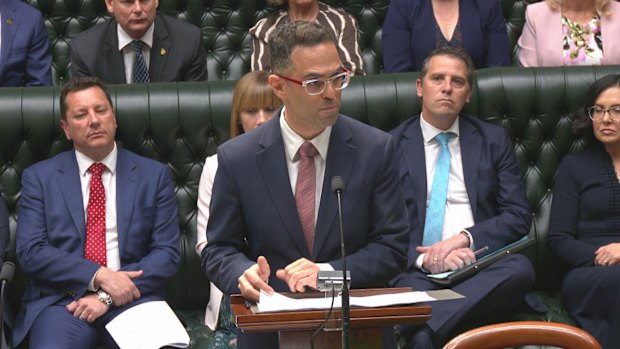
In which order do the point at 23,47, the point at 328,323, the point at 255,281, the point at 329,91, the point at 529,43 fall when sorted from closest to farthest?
the point at 328,323 → the point at 255,281 → the point at 329,91 → the point at 23,47 → the point at 529,43

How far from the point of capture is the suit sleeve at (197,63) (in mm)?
4137

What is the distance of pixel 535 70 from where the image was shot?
3834mm

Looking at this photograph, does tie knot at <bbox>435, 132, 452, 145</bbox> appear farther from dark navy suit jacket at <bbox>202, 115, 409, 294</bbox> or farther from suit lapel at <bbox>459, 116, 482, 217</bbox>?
dark navy suit jacket at <bbox>202, 115, 409, 294</bbox>

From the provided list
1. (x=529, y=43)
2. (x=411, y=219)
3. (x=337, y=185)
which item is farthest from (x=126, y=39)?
(x=337, y=185)

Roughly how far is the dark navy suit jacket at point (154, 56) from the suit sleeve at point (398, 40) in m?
0.73

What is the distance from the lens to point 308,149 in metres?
2.43

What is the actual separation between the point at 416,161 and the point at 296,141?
119 cm

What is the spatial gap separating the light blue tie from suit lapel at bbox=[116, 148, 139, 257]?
95 cm

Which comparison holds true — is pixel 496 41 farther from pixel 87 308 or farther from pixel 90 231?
pixel 87 308

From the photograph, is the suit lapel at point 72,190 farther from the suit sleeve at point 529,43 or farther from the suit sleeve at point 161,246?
the suit sleeve at point 529,43

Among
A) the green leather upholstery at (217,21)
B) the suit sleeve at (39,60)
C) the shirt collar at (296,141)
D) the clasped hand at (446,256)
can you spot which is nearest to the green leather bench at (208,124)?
the clasped hand at (446,256)

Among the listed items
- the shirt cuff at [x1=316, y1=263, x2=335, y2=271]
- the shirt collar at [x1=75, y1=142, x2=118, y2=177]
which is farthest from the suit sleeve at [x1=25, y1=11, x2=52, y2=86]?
the shirt cuff at [x1=316, y1=263, x2=335, y2=271]

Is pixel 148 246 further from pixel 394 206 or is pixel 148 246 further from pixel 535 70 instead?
pixel 535 70

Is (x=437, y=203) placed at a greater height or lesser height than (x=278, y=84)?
lesser
